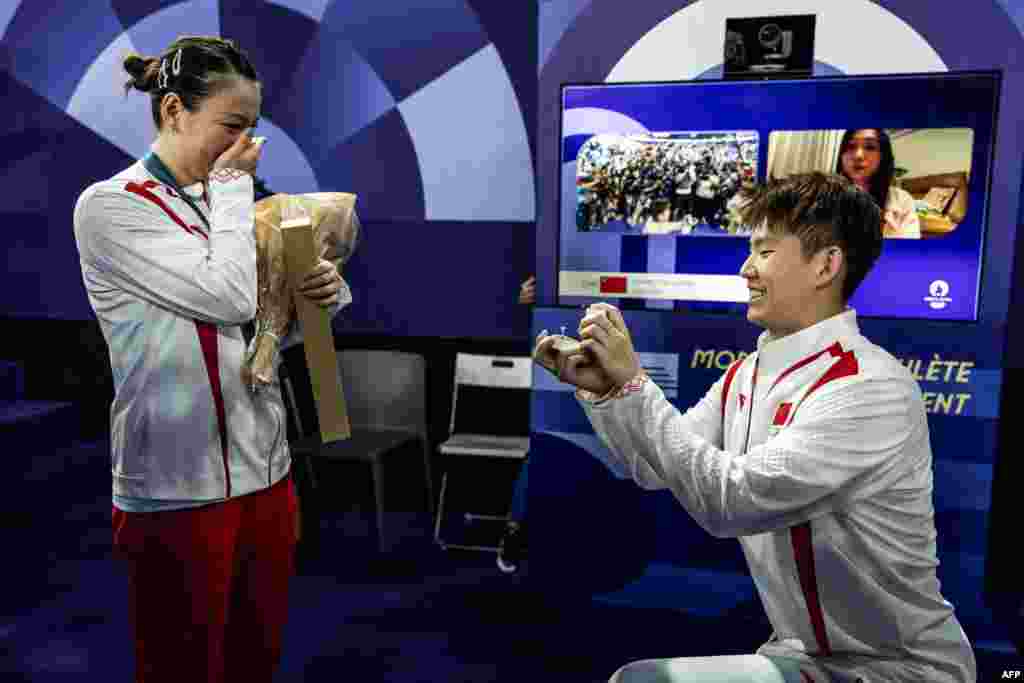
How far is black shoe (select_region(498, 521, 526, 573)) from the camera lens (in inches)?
152

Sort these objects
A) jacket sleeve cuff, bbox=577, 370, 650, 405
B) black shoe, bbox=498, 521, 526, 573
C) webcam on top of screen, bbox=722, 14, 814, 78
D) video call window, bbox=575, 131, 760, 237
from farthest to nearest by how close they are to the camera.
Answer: black shoe, bbox=498, 521, 526, 573, video call window, bbox=575, 131, 760, 237, webcam on top of screen, bbox=722, 14, 814, 78, jacket sleeve cuff, bbox=577, 370, 650, 405

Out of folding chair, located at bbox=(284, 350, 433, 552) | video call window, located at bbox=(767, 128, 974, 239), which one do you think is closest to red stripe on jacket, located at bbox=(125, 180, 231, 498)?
video call window, located at bbox=(767, 128, 974, 239)

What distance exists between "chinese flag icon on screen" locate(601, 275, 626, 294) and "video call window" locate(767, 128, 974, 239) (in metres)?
0.77

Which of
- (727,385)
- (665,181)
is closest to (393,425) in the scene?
(665,181)

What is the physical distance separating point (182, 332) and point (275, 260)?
0.23 m

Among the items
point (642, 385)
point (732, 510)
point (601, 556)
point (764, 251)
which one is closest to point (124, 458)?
point (642, 385)

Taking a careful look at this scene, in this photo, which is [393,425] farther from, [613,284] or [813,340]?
[813,340]

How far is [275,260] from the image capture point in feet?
5.58

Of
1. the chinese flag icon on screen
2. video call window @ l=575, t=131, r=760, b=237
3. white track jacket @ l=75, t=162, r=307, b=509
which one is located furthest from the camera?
the chinese flag icon on screen

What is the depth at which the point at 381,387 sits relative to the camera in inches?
178

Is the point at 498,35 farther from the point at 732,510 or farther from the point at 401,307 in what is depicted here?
the point at 732,510

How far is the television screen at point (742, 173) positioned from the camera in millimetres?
2889

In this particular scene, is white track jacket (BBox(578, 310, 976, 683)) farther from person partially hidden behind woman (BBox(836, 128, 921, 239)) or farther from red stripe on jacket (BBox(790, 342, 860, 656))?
person partially hidden behind woman (BBox(836, 128, 921, 239))

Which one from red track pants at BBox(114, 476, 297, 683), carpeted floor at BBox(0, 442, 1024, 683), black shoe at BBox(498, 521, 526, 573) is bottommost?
carpeted floor at BBox(0, 442, 1024, 683)
